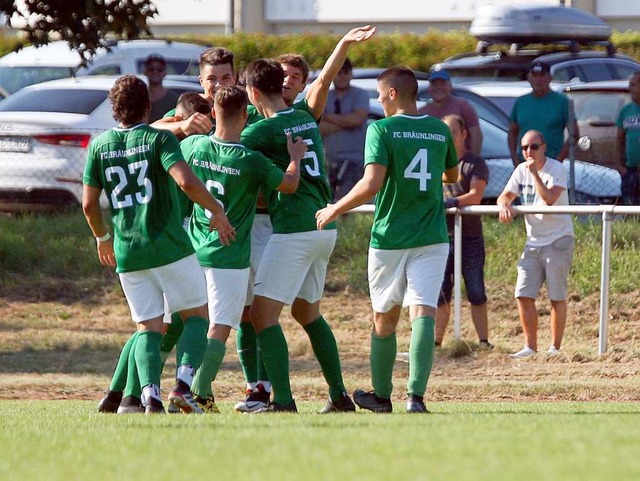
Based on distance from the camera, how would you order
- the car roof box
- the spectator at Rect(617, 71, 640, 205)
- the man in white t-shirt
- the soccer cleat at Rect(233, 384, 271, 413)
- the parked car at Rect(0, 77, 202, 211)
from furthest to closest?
the car roof box < the parked car at Rect(0, 77, 202, 211) < the spectator at Rect(617, 71, 640, 205) < the man in white t-shirt < the soccer cleat at Rect(233, 384, 271, 413)

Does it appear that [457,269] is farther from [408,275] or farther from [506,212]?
[408,275]

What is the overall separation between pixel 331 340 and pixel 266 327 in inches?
19.2

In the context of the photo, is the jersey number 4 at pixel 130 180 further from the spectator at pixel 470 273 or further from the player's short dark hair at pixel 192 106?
the spectator at pixel 470 273

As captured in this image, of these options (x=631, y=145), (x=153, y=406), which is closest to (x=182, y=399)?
(x=153, y=406)

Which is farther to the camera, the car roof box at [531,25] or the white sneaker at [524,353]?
the car roof box at [531,25]

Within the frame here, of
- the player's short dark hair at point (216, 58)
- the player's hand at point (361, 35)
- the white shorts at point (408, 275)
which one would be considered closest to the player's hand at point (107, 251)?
the player's short dark hair at point (216, 58)

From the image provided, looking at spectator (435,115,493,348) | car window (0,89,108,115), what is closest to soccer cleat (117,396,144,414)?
spectator (435,115,493,348)

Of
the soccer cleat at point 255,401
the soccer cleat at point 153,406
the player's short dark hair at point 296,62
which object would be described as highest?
the player's short dark hair at point 296,62

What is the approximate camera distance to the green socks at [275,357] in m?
8.45

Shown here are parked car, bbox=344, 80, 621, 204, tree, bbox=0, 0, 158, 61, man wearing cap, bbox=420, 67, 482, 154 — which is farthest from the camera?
parked car, bbox=344, 80, 621, 204

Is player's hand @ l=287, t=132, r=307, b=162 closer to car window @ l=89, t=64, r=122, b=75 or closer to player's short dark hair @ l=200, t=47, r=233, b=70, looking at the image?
player's short dark hair @ l=200, t=47, r=233, b=70

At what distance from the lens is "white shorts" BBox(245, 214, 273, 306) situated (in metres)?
8.85

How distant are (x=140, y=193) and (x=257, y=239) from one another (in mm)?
1115

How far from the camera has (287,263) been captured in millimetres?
8438
